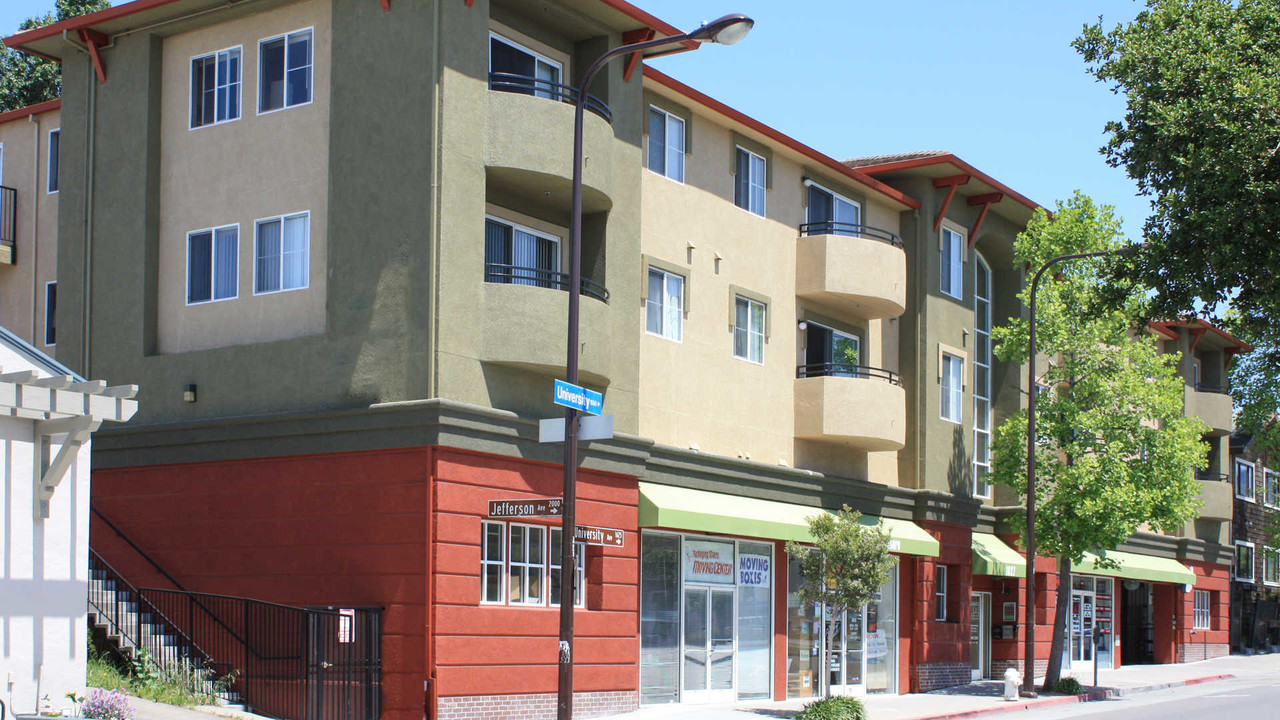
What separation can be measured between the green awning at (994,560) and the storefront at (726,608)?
5017mm

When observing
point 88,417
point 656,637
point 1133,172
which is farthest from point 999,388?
point 88,417

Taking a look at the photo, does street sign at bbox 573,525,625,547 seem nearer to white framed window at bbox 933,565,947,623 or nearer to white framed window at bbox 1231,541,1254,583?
white framed window at bbox 933,565,947,623

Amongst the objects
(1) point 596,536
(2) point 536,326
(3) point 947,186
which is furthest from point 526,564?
(3) point 947,186

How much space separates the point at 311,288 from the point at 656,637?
29.4 ft

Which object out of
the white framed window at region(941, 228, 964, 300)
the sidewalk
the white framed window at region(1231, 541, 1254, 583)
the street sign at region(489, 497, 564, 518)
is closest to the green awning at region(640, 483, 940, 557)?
the sidewalk

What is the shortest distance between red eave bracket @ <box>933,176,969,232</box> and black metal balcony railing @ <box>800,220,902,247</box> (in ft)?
6.26

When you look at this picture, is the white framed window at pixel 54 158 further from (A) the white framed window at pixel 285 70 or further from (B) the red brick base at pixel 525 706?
(B) the red brick base at pixel 525 706

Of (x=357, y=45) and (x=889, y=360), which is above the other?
(x=357, y=45)

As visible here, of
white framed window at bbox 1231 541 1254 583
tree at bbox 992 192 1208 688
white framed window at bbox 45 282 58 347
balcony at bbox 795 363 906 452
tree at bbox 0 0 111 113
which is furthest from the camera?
white framed window at bbox 1231 541 1254 583

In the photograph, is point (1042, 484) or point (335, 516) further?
point (1042, 484)

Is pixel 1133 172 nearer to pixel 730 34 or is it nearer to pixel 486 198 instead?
pixel 730 34

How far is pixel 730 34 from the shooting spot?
17.1 m

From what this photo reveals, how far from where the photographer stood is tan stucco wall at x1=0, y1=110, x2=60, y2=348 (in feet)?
89.9

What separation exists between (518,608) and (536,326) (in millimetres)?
4414
